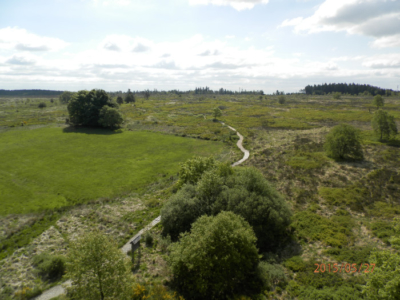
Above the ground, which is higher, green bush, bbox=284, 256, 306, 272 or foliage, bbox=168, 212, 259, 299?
foliage, bbox=168, 212, 259, 299

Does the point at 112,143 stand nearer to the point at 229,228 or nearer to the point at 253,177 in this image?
the point at 253,177

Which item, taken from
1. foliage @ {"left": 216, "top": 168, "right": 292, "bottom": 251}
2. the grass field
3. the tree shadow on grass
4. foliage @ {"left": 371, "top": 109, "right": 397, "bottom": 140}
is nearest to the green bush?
foliage @ {"left": 216, "top": 168, "right": 292, "bottom": 251}

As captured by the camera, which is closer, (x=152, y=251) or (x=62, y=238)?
(x=152, y=251)

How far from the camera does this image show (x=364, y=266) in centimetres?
2103

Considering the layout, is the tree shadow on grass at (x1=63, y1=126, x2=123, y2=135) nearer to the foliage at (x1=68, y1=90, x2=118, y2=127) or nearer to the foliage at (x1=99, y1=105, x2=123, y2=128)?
the foliage at (x1=99, y1=105, x2=123, y2=128)

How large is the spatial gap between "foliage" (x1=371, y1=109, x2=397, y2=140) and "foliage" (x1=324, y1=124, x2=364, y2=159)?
2061 cm

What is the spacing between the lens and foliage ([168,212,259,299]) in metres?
18.6

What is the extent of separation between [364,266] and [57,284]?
29.7 m

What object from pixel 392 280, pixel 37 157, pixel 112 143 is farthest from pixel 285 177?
pixel 37 157

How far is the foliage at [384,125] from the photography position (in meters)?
66.8

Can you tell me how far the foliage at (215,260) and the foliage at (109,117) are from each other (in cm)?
8078
